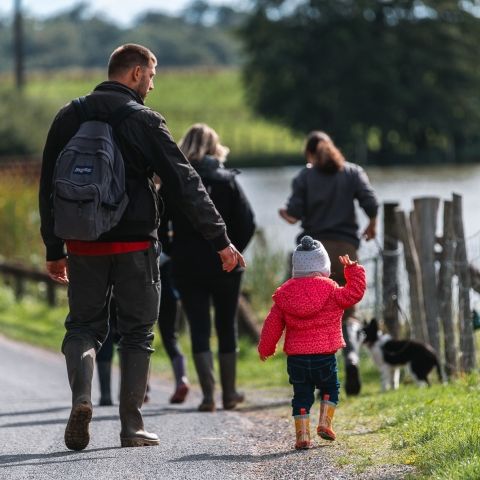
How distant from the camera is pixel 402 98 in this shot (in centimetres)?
6550

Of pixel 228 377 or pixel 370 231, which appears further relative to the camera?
pixel 370 231

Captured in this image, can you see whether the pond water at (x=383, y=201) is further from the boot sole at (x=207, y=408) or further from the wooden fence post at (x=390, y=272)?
the boot sole at (x=207, y=408)

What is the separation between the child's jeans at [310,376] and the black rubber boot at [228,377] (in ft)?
9.01

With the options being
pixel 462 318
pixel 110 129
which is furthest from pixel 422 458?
pixel 462 318

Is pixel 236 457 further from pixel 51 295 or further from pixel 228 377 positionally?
pixel 51 295

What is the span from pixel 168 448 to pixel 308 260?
3.90 ft

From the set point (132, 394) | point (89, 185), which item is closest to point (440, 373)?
point (132, 394)

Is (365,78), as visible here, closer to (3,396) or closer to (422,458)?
(3,396)

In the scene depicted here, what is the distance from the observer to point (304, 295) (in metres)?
7.32

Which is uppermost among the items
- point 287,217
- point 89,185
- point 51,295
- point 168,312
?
point 89,185

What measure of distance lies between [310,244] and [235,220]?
248 centimetres

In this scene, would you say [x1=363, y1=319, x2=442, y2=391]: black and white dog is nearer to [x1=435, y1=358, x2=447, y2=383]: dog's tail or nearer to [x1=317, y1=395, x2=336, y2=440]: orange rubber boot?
[x1=435, y1=358, x2=447, y2=383]: dog's tail

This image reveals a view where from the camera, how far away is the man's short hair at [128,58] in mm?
7250

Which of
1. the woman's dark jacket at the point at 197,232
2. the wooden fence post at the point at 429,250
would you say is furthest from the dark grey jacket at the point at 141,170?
the wooden fence post at the point at 429,250
